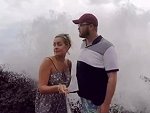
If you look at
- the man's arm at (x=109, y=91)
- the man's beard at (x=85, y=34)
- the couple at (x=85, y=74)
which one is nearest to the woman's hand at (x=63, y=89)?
the couple at (x=85, y=74)

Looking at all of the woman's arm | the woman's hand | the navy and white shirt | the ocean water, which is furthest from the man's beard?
the ocean water

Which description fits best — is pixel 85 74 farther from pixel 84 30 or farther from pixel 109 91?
pixel 84 30

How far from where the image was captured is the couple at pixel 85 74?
167 inches

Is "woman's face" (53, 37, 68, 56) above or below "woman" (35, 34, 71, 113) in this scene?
above

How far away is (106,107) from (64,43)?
742 mm

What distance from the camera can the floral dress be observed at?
4494 millimetres

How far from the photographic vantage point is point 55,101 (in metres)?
4.53

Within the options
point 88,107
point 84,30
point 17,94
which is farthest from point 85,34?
point 17,94

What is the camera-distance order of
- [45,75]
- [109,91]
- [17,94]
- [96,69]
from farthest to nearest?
[17,94]
[45,75]
[96,69]
[109,91]

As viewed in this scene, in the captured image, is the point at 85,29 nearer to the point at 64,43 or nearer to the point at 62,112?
the point at 64,43

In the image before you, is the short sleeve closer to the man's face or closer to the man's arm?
the man's arm

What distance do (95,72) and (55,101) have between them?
535 millimetres

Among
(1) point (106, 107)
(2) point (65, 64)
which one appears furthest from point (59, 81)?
(1) point (106, 107)

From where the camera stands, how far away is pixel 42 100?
4520mm
